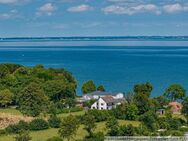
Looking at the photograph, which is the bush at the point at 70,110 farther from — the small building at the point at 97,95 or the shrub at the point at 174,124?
the shrub at the point at 174,124

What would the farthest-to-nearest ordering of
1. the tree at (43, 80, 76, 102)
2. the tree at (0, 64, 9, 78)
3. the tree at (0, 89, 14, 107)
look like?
the tree at (0, 64, 9, 78) → the tree at (43, 80, 76, 102) → the tree at (0, 89, 14, 107)

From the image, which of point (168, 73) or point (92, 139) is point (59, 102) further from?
point (168, 73)

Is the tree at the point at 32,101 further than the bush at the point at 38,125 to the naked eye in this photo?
Yes

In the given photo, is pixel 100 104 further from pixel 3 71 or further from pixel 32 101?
pixel 3 71

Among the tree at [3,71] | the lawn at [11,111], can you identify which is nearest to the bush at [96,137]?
the lawn at [11,111]

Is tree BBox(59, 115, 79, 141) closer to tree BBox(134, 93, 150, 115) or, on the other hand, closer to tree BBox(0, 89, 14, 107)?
tree BBox(134, 93, 150, 115)

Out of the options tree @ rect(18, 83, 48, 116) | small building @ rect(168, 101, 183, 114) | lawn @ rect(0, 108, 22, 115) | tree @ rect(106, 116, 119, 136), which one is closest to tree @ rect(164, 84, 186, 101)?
small building @ rect(168, 101, 183, 114)

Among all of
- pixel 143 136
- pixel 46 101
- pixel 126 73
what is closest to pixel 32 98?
pixel 46 101

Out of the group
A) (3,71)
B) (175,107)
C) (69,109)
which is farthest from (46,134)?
(3,71)
